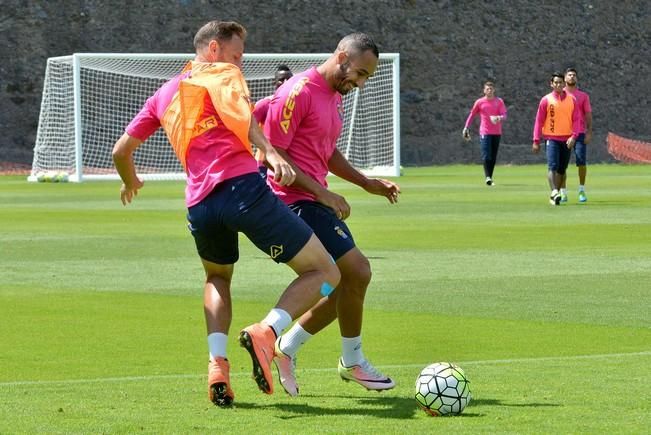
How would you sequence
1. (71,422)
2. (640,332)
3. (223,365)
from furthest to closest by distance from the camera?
(640,332), (223,365), (71,422)

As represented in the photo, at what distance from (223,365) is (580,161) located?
21563 mm

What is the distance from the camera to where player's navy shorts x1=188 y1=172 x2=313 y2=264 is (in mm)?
8031

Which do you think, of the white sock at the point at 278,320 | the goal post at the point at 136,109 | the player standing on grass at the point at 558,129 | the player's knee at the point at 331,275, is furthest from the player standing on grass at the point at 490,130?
the white sock at the point at 278,320

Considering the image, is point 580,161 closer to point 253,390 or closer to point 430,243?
point 430,243

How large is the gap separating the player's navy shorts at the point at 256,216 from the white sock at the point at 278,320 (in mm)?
266

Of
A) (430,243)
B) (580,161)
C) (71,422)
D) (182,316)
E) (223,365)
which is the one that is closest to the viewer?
(71,422)

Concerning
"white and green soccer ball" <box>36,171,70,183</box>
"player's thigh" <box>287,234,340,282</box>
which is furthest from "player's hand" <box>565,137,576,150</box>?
"player's thigh" <box>287,234,340,282</box>

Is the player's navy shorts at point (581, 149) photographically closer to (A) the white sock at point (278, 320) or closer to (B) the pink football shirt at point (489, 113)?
(B) the pink football shirt at point (489, 113)

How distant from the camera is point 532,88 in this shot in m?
59.1

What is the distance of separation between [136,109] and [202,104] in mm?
41813

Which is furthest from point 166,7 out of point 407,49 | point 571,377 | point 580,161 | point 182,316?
point 571,377

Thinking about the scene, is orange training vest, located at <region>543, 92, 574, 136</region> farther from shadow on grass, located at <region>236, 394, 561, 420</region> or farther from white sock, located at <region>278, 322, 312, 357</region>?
shadow on grass, located at <region>236, 394, 561, 420</region>

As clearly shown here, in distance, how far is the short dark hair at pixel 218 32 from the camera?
8.25 metres

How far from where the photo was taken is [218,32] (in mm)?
8258
